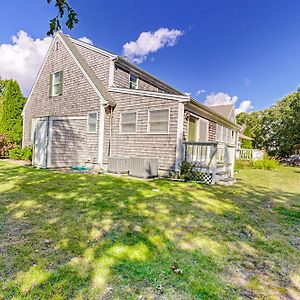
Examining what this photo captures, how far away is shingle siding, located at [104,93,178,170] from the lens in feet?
30.6

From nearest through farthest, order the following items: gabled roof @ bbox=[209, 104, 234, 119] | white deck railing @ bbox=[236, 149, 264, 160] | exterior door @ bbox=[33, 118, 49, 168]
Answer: exterior door @ bbox=[33, 118, 49, 168], white deck railing @ bbox=[236, 149, 264, 160], gabled roof @ bbox=[209, 104, 234, 119]

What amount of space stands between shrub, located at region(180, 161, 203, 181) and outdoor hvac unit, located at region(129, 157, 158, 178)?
4.12ft

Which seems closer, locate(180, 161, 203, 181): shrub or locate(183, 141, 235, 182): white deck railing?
locate(183, 141, 235, 182): white deck railing

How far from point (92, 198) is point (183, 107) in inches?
220

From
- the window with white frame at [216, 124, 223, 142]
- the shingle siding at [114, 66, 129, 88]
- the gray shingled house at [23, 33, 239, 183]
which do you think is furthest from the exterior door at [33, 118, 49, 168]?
the window with white frame at [216, 124, 223, 142]

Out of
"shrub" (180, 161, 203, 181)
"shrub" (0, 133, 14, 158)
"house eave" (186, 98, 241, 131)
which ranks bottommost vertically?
"shrub" (180, 161, 203, 181)

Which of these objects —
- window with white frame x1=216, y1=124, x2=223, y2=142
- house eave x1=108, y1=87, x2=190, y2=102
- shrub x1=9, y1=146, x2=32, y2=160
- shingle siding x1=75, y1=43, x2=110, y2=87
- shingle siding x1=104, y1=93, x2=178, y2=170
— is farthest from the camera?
window with white frame x1=216, y1=124, x2=223, y2=142

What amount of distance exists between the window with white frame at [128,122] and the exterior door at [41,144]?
357 centimetres

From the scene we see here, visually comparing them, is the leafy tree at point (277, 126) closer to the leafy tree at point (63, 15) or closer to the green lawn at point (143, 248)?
the green lawn at point (143, 248)

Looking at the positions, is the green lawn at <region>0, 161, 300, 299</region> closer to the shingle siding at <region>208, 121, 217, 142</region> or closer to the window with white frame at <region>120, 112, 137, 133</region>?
the window with white frame at <region>120, 112, 137, 133</region>

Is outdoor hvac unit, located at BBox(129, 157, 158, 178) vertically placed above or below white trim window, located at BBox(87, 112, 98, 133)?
below

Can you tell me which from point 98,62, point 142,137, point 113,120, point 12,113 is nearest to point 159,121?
point 142,137

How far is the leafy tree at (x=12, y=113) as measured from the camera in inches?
635

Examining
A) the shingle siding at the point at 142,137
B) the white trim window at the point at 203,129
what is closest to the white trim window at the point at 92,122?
the shingle siding at the point at 142,137
